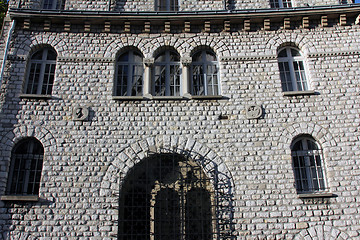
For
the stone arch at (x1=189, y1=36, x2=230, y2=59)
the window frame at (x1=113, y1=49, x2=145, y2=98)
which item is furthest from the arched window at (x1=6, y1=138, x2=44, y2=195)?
the stone arch at (x1=189, y1=36, x2=230, y2=59)

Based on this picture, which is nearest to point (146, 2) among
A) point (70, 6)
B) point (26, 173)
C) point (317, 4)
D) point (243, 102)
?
point (70, 6)

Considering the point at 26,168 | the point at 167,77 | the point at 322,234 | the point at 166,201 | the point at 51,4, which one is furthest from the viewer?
the point at 51,4

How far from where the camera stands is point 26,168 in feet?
34.7

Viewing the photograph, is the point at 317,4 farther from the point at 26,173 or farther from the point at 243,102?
the point at 26,173

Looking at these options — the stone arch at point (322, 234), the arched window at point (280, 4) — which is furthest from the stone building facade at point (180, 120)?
the arched window at point (280, 4)

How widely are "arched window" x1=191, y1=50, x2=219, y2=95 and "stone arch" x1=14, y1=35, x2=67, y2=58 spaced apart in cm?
489

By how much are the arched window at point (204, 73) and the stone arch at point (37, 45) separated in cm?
489

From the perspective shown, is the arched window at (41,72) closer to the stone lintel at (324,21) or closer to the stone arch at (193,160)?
the stone arch at (193,160)

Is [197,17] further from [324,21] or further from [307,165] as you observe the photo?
[307,165]

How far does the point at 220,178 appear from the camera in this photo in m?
10.3

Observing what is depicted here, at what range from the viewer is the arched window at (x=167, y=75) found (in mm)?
11711

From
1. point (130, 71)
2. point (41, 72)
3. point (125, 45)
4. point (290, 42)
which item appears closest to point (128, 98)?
point (130, 71)

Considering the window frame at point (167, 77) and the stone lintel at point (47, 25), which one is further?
the stone lintel at point (47, 25)

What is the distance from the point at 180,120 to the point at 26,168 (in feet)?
17.4
